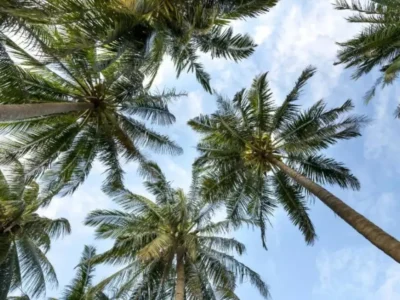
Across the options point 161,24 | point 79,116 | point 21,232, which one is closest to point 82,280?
point 21,232

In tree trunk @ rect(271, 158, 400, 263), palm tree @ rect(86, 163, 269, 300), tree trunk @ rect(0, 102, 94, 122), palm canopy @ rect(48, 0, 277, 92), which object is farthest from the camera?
palm tree @ rect(86, 163, 269, 300)

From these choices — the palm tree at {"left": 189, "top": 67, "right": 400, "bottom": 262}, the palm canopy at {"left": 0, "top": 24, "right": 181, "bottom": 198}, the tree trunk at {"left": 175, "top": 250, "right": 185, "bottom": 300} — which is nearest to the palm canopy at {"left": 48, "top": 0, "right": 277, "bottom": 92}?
the palm canopy at {"left": 0, "top": 24, "right": 181, "bottom": 198}

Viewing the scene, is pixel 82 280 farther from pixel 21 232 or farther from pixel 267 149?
pixel 267 149

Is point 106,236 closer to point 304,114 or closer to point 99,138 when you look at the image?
point 99,138

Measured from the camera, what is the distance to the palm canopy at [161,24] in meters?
9.71

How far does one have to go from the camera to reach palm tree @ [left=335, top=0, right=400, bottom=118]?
13.4 meters

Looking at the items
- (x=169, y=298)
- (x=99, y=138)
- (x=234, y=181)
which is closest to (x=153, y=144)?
(x=99, y=138)

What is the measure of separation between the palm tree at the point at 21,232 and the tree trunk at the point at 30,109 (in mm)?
2847

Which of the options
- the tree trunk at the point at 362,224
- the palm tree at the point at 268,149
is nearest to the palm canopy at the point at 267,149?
the palm tree at the point at 268,149

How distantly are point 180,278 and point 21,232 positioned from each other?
5.42 m

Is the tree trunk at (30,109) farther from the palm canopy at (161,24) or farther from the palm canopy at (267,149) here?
the palm canopy at (267,149)

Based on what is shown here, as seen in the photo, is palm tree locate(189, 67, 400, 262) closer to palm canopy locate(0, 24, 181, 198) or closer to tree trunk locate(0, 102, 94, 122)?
palm canopy locate(0, 24, 181, 198)

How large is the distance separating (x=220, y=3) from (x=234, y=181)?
23.7 feet

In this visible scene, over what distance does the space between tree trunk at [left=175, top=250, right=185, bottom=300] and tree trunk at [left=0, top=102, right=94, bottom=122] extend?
6.28 metres
